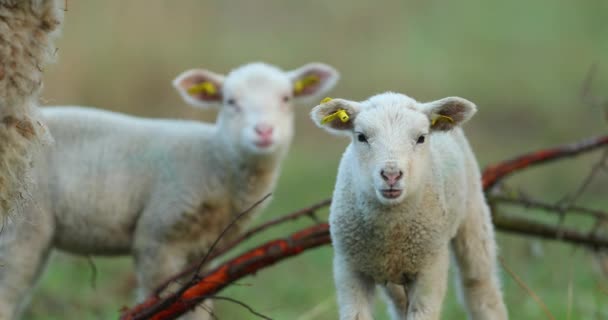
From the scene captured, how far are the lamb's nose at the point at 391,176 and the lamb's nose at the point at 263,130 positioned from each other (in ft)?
8.38

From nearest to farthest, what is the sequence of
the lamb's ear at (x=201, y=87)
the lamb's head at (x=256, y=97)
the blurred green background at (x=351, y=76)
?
the lamb's head at (x=256, y=97)
the lamb's ear at (x=201, y=87)
the blurred green background at (x=351, y=76)

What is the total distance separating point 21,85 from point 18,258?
8.34ft

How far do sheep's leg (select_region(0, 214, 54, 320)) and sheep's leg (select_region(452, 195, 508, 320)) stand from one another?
2.72m

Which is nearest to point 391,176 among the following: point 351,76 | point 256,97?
point 256,97

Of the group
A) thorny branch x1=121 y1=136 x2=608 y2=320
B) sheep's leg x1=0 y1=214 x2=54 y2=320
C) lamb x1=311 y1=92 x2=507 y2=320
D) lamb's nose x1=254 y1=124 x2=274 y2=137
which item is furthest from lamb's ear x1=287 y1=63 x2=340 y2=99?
lamb x1=311 y1=92 x2=507 y2=320

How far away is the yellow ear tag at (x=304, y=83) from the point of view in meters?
6.67

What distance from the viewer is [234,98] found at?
639 centimetres

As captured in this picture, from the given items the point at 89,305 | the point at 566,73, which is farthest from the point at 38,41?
the point at 566,73

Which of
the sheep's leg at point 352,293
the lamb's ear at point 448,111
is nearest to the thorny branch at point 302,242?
the sheep's leg at point 352,293

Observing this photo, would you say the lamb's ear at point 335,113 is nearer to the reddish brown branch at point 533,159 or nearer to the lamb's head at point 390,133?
the lamb's head at point 390,133

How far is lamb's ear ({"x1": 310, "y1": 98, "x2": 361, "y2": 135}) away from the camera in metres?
3.80

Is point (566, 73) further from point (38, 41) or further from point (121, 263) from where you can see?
point (38, 41)

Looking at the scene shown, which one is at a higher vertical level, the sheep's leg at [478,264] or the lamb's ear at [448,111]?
the lamb's ear at [448,111]

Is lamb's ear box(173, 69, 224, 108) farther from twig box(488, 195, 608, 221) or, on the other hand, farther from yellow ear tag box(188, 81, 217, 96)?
twig box(488, 195, 608, 221)
